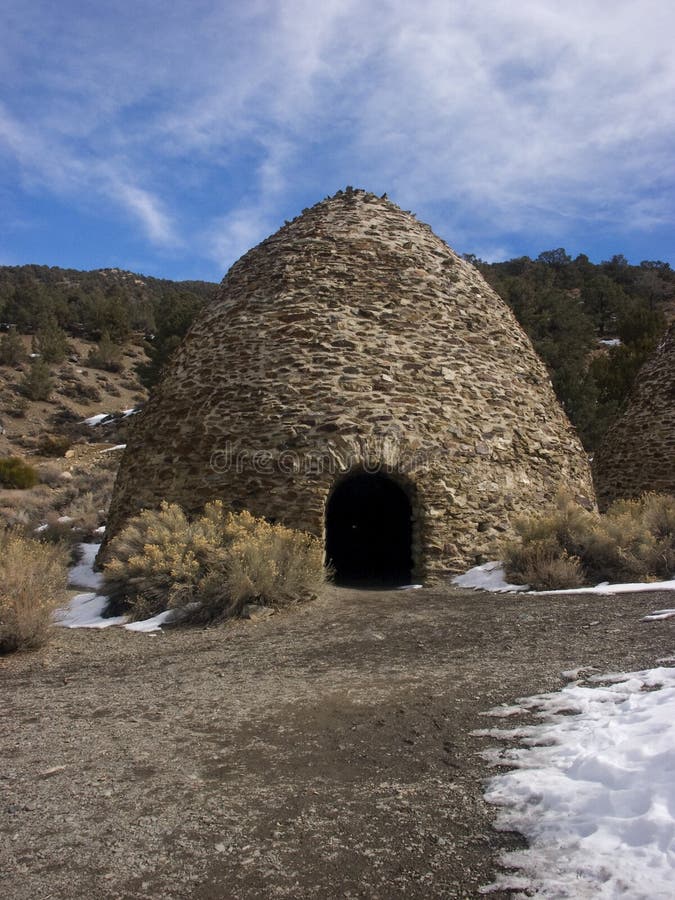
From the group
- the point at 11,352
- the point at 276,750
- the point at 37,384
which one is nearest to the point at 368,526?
the point at 276,750

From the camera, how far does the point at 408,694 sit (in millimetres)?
4051

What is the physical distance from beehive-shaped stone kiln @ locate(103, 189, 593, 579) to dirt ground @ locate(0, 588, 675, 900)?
2.62 m

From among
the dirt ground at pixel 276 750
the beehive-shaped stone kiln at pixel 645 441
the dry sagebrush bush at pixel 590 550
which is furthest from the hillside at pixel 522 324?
the dirt ground at pixel 276 750

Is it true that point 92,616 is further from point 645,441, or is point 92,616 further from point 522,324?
point 522,324

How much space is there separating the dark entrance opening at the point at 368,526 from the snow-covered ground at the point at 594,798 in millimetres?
8324

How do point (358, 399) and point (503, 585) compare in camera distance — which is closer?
point (503, 585)

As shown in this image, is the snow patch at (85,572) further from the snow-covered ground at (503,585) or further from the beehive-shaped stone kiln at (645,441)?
the beehive-shaped stone kiln at (645,441)

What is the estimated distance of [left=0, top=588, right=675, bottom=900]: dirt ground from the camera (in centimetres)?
220

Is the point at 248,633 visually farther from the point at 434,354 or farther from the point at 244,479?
the point at 434,354

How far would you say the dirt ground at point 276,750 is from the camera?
220cm

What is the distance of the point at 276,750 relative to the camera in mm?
3275

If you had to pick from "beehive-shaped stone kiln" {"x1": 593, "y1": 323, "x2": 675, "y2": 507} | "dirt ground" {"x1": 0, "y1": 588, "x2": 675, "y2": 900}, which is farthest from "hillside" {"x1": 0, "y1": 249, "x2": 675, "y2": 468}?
"dirt ground" {"x1": 0, "y1": 588, "x2": 675, "y2": 900}

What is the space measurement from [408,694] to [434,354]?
20.6 feet

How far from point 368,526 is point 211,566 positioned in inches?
233
